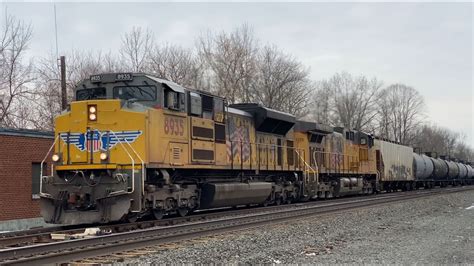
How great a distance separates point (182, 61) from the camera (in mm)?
43031

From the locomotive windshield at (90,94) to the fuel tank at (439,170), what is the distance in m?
37.3

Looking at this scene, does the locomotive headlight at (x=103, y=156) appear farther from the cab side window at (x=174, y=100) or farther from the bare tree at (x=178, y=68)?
the bare tree at (x=178, y=68)

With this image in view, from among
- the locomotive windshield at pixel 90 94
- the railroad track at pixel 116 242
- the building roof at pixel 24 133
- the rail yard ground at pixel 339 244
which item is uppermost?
the locomotive windshield at pixel 90 94

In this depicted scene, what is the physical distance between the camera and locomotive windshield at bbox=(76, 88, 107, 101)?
552 inches

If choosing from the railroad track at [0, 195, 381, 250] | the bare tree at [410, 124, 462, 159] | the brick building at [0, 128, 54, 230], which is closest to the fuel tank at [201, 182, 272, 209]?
the railroad track at [0, 195, 381, 250]

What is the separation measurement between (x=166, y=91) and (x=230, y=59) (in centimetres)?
3135

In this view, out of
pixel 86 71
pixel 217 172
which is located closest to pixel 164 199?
pixel 217 172

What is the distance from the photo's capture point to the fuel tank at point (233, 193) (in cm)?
1550

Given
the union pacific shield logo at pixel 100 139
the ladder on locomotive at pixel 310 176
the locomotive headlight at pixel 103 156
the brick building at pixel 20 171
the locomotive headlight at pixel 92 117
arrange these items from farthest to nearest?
the ladder on locomotive at pixel 310 176
the brick building at pixel 20 171
the locomotive headlight at pixel 92 117
the union pacific shield logo at pixel 100 139
the locomotive headlight at pixel 103 156

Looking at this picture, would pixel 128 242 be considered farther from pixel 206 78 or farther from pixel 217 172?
pixel 206 78

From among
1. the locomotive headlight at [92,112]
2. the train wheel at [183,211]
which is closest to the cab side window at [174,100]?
the locomotive headlight at [92,112]

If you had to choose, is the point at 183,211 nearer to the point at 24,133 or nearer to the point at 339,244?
the point at 339,244

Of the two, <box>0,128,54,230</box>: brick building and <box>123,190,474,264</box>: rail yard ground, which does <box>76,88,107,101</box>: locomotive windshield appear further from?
<box>123,190,474,264</box>: rail yard ground

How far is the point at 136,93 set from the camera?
1370 centimetres
